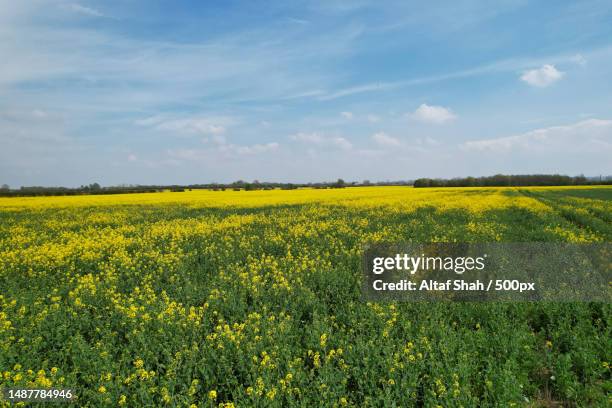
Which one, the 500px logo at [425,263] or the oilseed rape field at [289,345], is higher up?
the 500px logo at [425,263]

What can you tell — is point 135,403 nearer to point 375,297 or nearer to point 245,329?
point 245,329

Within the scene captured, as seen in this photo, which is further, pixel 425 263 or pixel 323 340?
pixel 425 263

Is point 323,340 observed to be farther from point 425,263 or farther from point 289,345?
point 425,263

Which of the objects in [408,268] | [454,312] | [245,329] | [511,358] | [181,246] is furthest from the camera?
[181,246]

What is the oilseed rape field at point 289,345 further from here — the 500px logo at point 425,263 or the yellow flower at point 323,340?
the 500px logo at point 425,263

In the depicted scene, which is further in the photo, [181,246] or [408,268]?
[181,246]

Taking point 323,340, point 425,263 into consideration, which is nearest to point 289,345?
point 323,340

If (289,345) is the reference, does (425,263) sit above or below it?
above

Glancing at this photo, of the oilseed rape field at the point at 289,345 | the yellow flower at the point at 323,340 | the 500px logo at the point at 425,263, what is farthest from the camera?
the 500px logo at the point at 425,263

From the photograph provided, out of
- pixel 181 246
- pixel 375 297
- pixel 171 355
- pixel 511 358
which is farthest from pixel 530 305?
pixel 181 246

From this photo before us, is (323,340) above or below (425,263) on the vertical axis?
below

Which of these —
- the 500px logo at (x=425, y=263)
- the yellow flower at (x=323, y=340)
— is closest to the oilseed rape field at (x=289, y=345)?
the yellow flower at (x=323, y=340)

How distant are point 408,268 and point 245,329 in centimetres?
505

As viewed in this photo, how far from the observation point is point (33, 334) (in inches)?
227
